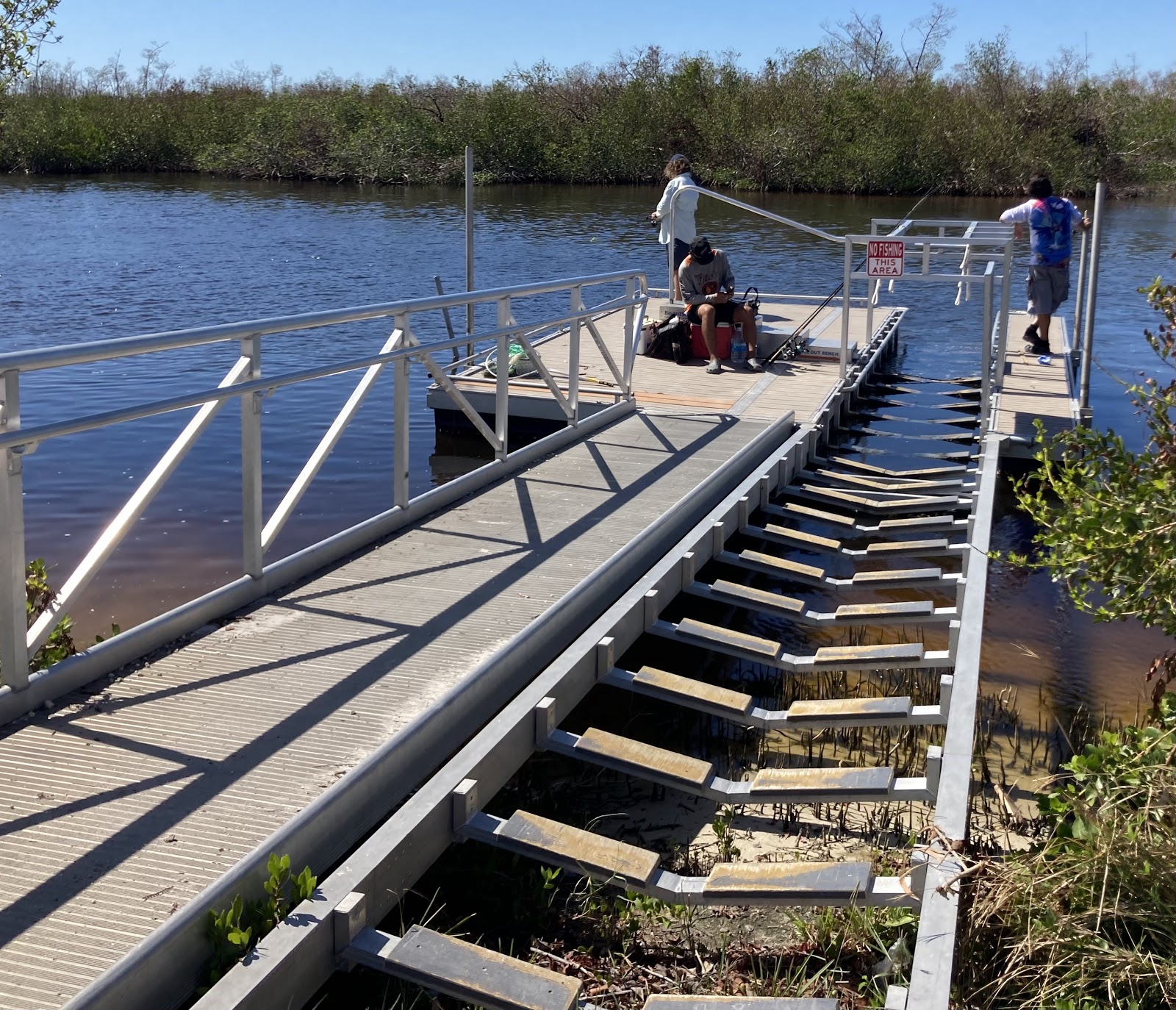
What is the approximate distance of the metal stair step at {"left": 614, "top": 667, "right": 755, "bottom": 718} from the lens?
4902mm

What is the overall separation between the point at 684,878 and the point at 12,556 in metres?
2.23

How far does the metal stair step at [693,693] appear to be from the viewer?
16.1ft

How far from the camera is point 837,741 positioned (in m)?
5.65

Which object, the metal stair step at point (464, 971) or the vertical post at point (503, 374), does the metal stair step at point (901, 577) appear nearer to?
the vertical post at point (503, 374)

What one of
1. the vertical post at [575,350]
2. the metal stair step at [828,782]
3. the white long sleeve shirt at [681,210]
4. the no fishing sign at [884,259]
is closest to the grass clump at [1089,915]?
the metal stair step at [828,782]

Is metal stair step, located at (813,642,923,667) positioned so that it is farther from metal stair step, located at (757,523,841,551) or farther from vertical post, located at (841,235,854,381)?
vertical post, located at (841,235,854,381)

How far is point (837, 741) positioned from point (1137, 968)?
92.0 inches

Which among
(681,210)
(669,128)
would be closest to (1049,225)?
(681,210)

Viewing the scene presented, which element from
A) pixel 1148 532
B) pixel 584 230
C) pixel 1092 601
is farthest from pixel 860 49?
pixel 1148 532

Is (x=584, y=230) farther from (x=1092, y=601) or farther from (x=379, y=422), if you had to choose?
(x=1092, y=601)

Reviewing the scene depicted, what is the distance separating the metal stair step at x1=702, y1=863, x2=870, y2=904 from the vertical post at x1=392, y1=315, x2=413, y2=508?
9.71 ft

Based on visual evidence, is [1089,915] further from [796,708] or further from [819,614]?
[819,614]

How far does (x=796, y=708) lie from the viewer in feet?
16.4

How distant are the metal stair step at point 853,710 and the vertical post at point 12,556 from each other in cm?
274
